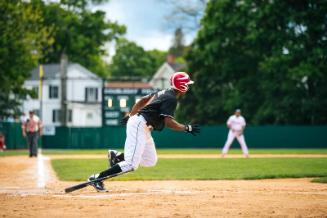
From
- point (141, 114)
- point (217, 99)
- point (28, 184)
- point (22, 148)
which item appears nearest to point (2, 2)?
point (22, 148)

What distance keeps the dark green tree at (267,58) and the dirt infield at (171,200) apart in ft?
107

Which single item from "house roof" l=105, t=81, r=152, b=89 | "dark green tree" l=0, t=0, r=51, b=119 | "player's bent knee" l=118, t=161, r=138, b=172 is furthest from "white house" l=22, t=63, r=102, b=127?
"player's bent knee" l=118, t=161, r=138, b=172

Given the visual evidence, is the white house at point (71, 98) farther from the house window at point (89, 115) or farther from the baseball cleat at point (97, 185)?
the baseball cleat at point (97, 185)

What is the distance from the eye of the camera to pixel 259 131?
4528 centimetres

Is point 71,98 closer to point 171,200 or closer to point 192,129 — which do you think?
point 192,129

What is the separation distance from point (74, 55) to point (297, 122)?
32529 mm

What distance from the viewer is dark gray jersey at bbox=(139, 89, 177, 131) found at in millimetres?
10766

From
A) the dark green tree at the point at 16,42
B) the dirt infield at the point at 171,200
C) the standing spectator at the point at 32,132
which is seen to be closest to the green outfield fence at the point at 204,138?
the dark green tree at the point at 16,42

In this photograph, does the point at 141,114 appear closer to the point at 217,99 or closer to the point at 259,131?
the point at 259,131

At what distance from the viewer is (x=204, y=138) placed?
4578cm

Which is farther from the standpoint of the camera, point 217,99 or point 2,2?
point 217,99

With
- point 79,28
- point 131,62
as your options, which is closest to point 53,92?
point 79,28

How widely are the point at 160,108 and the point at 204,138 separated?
3509 cm

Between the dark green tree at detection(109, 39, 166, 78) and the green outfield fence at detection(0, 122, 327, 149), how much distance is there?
65.1 m
